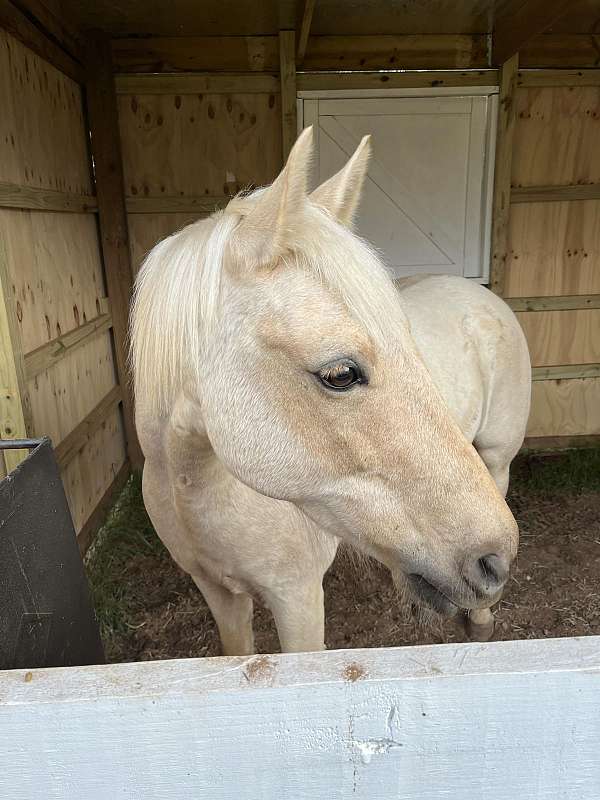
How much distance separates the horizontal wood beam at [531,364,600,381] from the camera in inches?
162

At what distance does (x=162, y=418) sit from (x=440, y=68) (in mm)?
3427

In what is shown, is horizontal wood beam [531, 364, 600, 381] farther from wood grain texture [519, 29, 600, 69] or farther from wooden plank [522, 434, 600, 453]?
wood grain texture [519, 29, 600, 69]

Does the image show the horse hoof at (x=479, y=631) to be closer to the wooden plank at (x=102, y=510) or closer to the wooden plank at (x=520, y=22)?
the wooden plank at (x=102, y=510)

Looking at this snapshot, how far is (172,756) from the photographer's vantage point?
59 cm

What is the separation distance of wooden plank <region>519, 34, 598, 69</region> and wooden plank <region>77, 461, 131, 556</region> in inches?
150

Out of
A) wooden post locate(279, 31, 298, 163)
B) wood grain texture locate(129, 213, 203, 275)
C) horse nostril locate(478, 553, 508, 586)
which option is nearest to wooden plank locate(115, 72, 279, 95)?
wooden post locate(279, 31, 298, 163)

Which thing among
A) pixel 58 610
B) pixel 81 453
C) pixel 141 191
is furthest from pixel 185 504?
pixel 141 191

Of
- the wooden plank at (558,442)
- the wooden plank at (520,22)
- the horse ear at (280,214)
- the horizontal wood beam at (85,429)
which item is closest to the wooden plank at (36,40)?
the horizontal wood beam at (85,429)

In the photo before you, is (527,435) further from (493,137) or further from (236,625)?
(236,625)

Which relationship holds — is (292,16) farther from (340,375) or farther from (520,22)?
(340,375)

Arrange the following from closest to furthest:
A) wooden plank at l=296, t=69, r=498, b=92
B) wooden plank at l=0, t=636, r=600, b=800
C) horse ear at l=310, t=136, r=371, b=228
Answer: wooden plank at l=0, t=636, r=600, b=800, horse ear at l=310, t=136, r=371, b=228, wooden plank at l=296, t=69, r=498, b=92

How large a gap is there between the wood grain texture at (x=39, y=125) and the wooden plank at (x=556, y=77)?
9.23 ft

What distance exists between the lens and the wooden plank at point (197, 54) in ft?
11.0

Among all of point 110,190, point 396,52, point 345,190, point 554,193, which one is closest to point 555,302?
point 554,193
